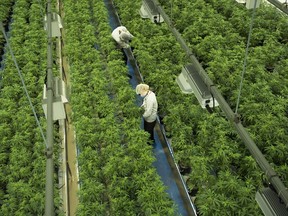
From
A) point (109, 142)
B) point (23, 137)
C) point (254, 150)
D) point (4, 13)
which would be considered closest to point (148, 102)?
point (109, 142)

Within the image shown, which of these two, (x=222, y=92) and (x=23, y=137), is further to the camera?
(x=222, y=92)

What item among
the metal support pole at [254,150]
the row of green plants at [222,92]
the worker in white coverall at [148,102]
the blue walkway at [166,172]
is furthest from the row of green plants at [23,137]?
the metal support pole at [254,150]

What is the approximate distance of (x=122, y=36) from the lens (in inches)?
291

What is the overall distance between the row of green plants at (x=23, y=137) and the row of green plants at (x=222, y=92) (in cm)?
193

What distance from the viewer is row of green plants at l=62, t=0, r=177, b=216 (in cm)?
423

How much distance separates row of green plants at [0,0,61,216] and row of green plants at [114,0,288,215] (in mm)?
1930

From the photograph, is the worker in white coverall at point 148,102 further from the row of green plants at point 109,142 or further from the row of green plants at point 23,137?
the row of green plants at point 23,137

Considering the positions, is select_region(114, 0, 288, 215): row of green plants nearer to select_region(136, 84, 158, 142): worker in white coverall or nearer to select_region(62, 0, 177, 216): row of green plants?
select_region(136, 84, 158, 142): worker in white coverall

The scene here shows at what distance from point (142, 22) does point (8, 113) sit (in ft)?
12.3

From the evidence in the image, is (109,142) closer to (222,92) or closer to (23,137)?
(23,137)

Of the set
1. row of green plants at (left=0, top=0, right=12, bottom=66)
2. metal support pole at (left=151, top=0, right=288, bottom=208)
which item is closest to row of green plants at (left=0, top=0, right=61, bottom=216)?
row of green plants at (left=0, top=0, right=12, bottom=66)

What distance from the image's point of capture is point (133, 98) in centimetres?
602

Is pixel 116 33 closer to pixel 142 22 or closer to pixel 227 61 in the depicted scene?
pixel 142 22

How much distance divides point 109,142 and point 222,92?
91.8 inches
